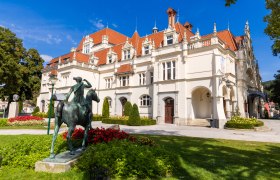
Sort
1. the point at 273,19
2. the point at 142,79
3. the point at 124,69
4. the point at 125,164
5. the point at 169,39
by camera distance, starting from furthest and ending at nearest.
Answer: the point at 124,69 → the point at 142,79 → the point at 169,39 → the point at 273,19 → the point at 125,164

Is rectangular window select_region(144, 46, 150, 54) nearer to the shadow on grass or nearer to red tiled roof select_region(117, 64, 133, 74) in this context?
red tiled roof select_region(117, 64, 133, 74)

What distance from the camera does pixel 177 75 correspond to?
26.9 meters

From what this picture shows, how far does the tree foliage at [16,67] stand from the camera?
33812mm

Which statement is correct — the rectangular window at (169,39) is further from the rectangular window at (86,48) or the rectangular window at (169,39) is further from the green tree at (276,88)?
the green tree at (276,88)

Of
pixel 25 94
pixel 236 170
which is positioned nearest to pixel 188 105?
pixel 236 170

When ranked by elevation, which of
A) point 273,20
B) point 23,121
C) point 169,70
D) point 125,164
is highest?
point 273,20

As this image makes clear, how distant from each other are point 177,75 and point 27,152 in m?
22.0

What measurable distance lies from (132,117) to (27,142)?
17.0 meters

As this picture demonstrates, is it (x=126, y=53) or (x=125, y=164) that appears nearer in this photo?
(x=125, y=164)

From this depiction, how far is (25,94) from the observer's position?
145ft

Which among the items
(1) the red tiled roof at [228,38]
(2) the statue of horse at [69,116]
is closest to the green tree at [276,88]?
(1) the red tiled roof at [228,38]

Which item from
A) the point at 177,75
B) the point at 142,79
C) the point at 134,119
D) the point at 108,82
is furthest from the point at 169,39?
the point at 108,82

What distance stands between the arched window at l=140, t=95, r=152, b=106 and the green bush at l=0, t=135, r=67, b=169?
23106 millimetres

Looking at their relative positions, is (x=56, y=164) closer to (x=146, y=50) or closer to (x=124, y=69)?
(x=146, y=50)
